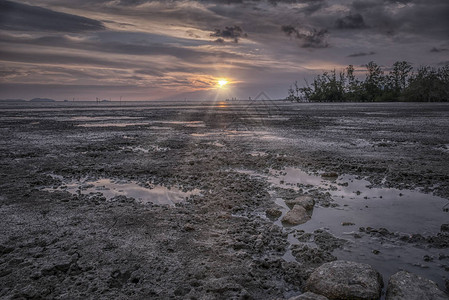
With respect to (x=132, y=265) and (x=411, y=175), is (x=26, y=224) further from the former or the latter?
(x=411, y=175)

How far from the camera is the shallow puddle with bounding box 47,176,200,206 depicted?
6.77m

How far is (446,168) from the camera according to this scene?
8961 mm

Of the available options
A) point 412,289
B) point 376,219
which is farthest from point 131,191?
point 412,289

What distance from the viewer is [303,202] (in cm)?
613

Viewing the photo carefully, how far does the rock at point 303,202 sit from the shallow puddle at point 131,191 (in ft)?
7.09

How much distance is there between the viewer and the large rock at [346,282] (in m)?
3.19

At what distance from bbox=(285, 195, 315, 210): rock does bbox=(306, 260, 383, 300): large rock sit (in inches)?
94.6

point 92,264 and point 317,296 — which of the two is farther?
point 92,264

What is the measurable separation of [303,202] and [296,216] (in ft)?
2.28

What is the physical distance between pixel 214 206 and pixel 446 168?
7419 mm

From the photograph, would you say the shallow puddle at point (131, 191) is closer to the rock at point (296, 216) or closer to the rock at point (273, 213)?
the rock at point (273, 213)

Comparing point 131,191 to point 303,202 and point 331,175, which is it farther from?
point 331,175

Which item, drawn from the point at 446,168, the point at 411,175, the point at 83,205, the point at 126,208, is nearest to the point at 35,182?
the point at 83,205

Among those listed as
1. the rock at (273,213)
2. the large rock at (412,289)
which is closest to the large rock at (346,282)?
the large rock at (412,289)
